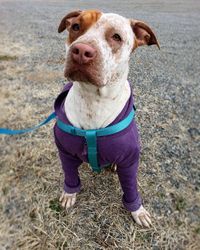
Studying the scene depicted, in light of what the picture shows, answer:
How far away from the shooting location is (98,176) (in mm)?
3334

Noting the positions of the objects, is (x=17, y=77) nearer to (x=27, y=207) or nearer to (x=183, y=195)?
(x=27, y=207)

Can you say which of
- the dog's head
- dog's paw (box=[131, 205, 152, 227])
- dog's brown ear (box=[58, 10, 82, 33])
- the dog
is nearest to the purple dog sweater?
the dog

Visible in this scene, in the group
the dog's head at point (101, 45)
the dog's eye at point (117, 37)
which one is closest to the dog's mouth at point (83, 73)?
the dog's head at point (101, 45)

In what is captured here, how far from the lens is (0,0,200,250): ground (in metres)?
2.80

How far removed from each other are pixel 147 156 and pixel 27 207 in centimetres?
142

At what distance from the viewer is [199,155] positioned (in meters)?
3.86

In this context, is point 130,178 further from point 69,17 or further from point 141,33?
point 69,17

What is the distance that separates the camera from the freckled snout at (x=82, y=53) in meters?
1.97

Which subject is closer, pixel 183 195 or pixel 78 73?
pixel 78 73

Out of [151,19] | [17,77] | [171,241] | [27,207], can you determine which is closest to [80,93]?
[27,207]

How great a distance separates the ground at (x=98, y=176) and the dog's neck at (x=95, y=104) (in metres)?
0.94

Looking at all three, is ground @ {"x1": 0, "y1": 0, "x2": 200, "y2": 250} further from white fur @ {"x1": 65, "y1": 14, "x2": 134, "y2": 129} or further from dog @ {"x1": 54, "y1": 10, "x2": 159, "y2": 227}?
white fur @ {"x1": 65, "y1": 14, "x2": 134, "y2": 129}

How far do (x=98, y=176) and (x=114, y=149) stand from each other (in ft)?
3.27

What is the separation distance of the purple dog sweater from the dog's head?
16.5 inches
